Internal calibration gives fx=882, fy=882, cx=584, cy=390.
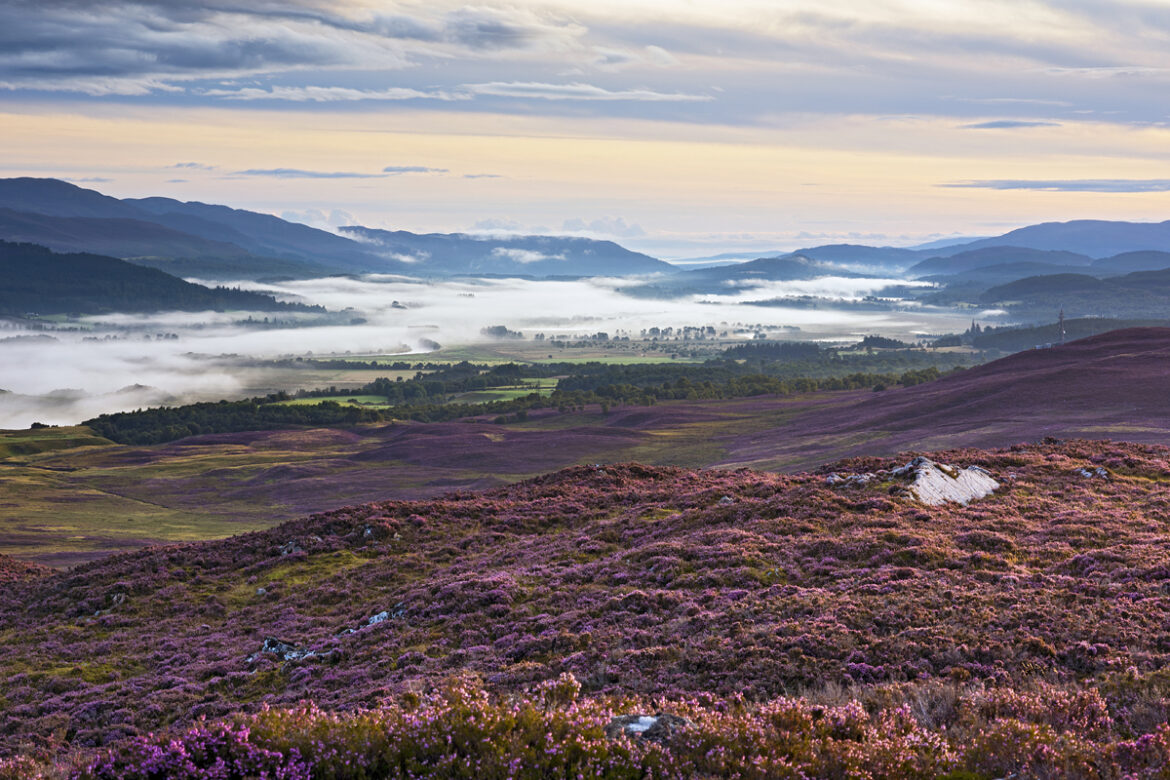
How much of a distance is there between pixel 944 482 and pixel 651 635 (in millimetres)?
17913

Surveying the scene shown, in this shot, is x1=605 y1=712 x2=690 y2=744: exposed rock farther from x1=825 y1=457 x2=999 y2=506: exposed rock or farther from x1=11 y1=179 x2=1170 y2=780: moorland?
x1=825 y1=457 x2=999 y2=506: exposed rock

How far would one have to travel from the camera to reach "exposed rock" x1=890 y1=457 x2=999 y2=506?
32406 millimetres

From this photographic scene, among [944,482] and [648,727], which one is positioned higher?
[648,727]

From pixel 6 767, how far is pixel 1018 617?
60.5 ft

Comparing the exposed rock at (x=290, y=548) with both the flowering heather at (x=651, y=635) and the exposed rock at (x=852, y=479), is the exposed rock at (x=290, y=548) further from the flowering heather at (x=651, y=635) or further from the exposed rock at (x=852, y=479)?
the exposed rock at (x=852, y=479)

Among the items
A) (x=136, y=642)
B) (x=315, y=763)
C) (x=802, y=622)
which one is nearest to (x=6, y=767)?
(x=315, y=763)

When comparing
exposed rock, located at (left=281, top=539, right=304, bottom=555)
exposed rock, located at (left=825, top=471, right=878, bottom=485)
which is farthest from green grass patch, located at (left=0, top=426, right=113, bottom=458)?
exposed rock, located at (left=825, top=471, right=878, bottom=485)

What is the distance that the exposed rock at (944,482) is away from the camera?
32.4 meters

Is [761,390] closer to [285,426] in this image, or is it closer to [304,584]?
[285,426]

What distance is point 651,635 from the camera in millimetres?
20688

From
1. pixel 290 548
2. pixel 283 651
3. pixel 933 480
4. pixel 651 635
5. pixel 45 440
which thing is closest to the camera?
pixel 651 635

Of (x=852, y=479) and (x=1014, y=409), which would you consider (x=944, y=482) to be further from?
(x=1014, y=409)

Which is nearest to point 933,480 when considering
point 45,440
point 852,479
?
point 852,479

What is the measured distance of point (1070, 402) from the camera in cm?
8131
